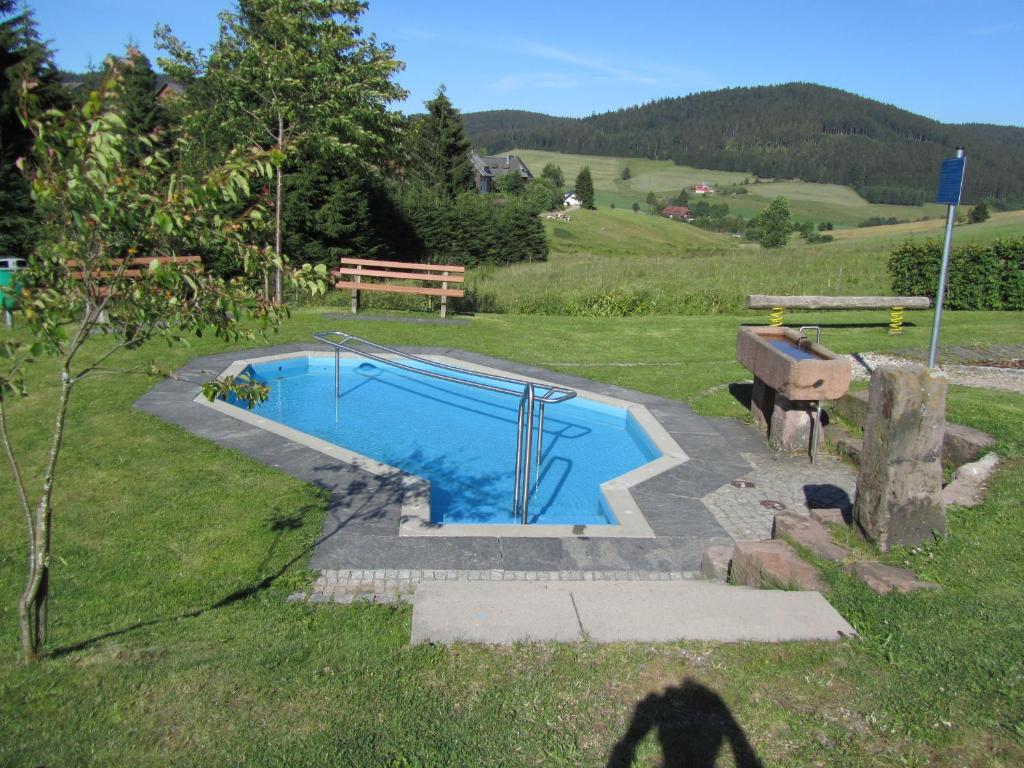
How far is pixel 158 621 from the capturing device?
13.7ft

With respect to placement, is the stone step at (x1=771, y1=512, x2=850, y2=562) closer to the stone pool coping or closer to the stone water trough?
the stone pool coping

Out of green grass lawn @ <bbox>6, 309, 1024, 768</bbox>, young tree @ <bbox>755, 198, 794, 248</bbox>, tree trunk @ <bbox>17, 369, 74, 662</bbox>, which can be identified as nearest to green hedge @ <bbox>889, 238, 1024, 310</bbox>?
green grass lawn @ <bbox>6, 309, 1024, 768</bbox>

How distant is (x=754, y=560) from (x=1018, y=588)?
137cm

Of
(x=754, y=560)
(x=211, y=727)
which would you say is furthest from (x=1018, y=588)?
(x=211, y=727)

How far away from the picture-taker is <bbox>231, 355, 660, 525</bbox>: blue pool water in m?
7.62

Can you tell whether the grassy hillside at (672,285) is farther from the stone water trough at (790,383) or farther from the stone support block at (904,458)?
the stone support block at (904,458)

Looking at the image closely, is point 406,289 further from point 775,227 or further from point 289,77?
point 775,227

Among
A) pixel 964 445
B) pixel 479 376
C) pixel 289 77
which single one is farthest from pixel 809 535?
pixel 289 77

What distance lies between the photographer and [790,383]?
7.48 metres

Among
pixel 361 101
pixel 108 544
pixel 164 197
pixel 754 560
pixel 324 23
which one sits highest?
pixel 324 23

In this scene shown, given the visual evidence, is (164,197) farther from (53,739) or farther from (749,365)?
(749,365)

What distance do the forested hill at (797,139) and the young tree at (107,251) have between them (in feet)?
307

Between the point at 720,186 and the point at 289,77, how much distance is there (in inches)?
4150

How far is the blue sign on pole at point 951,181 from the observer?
8195 mm
